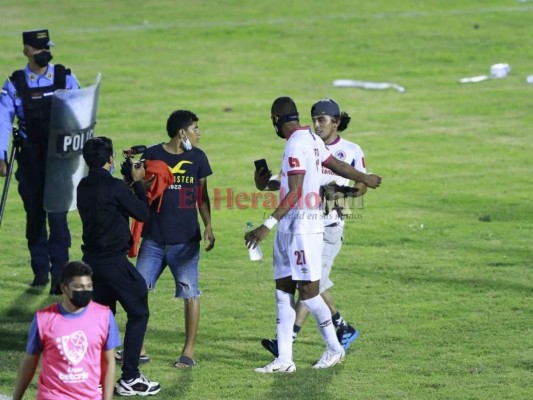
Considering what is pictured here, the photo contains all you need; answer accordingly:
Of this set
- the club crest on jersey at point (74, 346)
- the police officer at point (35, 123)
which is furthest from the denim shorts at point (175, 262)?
the club crest on jersey at point (74, 346)

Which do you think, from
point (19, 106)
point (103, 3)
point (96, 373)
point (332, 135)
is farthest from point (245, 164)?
point (103, 3)

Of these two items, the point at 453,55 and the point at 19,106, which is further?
the point at 453,55

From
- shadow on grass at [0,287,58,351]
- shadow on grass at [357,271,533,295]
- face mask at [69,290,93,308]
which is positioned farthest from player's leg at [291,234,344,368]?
shadow on grass at [357,271,533,295]

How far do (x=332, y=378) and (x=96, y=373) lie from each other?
9.89 ft

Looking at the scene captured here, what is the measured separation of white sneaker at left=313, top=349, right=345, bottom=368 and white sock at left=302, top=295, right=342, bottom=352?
0.04 metres

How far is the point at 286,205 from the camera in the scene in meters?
9.81

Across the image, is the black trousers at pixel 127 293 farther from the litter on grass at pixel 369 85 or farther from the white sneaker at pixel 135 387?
the litter on grass at pixel 369 85

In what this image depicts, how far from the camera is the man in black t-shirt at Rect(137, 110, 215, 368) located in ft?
33.8

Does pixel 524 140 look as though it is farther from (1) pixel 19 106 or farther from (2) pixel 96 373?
(2) pixel 96 373

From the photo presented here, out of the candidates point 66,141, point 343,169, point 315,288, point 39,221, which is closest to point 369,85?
point 39,221

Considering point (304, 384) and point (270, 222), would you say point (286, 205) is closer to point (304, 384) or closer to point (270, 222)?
point (270, 222)

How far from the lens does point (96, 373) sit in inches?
293

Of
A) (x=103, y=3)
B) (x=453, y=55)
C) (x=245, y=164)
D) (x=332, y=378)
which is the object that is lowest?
(x=332, y=378)

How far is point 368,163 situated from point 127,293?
37.7 feet
